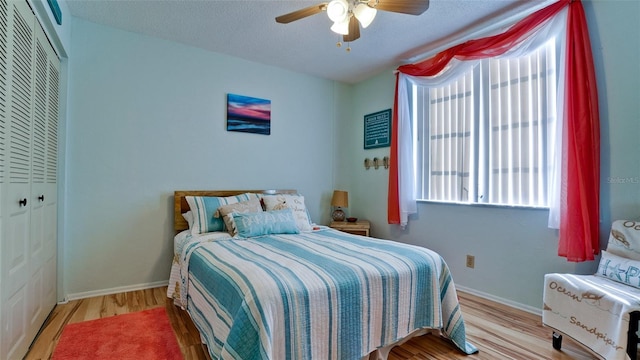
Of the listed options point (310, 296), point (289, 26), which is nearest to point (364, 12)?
point (289, 26)

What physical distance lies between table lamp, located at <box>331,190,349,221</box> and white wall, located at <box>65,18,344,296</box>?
0.82 meters

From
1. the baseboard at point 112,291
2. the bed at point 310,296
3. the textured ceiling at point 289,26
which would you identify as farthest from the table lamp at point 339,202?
the baseboard at point 112,291

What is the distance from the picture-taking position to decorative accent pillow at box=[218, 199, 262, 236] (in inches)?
104

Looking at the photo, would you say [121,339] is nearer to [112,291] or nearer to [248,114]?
[112,291]

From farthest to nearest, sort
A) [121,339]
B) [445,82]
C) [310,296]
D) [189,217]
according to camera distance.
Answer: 1. [445,82]
2. [189,217]
3. [121,339]
4. [310,296]

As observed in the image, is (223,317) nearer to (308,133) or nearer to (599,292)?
(599,292)

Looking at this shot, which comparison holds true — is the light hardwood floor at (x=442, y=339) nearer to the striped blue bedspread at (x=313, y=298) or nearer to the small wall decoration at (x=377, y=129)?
the striped blue bedspread at (x=313, y=298)

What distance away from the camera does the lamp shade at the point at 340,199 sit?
3.95 metres

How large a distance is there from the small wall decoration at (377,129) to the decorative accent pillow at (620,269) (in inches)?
88.8

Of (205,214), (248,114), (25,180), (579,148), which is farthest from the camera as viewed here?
(248,114)

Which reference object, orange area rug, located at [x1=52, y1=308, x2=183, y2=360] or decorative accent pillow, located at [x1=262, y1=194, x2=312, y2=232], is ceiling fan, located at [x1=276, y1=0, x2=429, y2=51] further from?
orange area rug, located at [x1=52, y1=308, x2=183, y2=360]

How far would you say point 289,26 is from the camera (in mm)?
2730

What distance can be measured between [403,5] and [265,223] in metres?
1.93

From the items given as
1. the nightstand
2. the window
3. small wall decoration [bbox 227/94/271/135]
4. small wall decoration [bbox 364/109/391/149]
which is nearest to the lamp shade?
the nightstand
